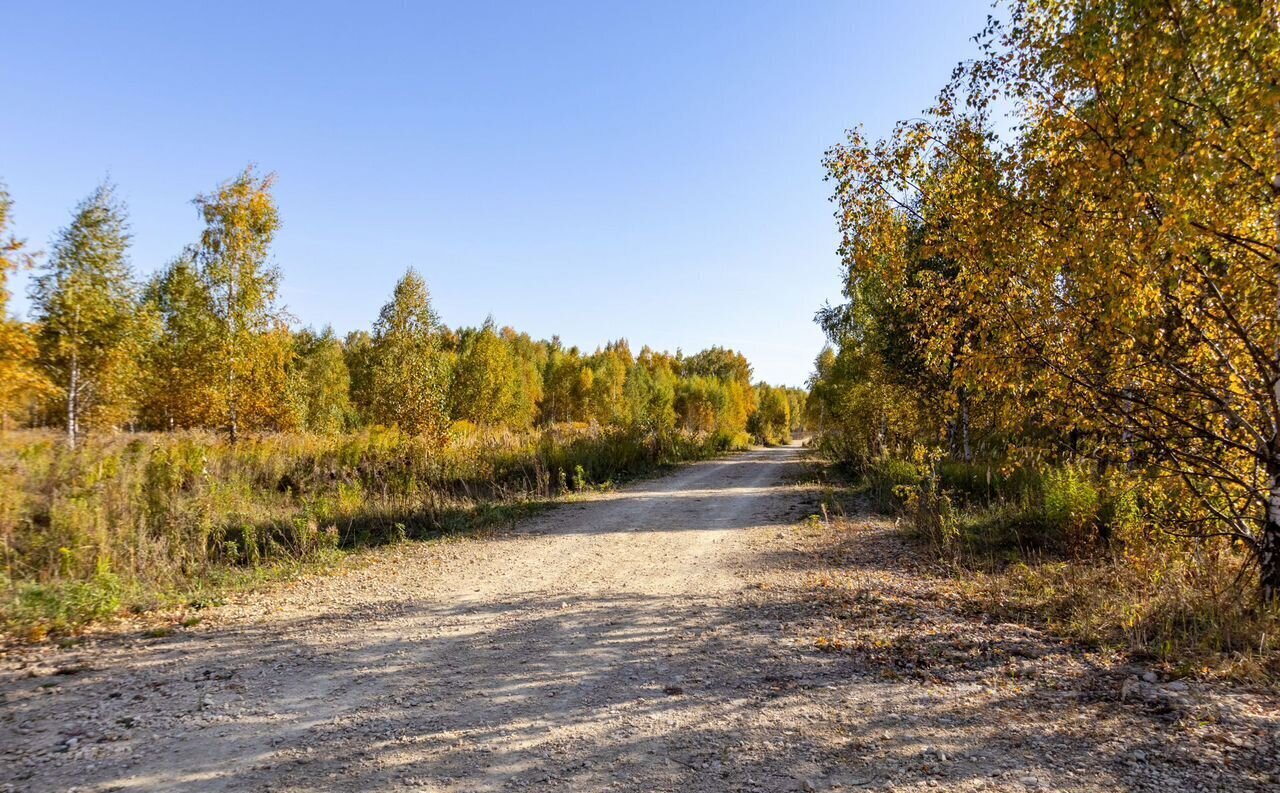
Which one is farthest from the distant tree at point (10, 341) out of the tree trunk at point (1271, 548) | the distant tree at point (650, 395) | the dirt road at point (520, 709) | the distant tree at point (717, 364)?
the distant tree at point (717, 364)

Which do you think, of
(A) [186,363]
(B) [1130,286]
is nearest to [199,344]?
(A) [186,363]

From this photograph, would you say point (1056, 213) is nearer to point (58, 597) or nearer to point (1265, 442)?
point (1265, 442)

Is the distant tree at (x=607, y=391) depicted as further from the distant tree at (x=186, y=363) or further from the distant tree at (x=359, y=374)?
the distant tree at (x=186, y=363)

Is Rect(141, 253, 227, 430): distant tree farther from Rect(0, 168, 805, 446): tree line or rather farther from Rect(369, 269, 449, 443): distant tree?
Rect(369, 269, 449, 443): distant tree

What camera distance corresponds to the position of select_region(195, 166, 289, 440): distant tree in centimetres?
1834

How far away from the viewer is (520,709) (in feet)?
12.7

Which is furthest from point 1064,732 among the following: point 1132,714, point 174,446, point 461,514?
point 174,446

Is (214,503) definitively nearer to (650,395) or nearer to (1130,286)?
(1130,286)

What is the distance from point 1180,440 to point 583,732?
645 centimetres

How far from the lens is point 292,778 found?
306 cm

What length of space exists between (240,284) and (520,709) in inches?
776

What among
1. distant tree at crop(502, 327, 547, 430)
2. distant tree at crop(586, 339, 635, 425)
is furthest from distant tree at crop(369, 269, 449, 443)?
distant tree at crop(586, 339, 635, 425)

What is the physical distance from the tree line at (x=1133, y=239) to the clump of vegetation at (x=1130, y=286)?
0.02 meters

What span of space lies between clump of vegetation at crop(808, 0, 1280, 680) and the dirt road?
2482mm
